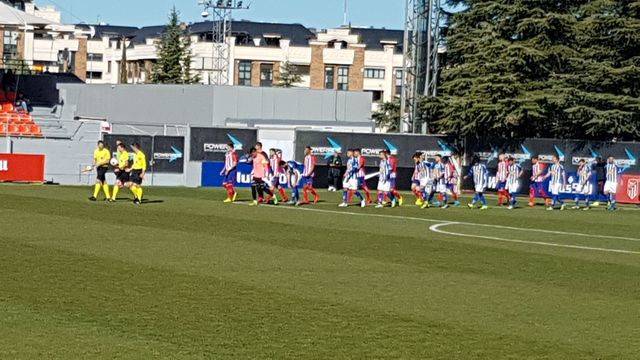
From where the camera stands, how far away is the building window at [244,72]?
128 metres

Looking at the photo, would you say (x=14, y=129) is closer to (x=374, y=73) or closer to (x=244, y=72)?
(x=244, y=72)

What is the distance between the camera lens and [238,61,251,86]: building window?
128 metres

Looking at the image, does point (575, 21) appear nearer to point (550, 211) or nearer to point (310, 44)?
point (550, 211)

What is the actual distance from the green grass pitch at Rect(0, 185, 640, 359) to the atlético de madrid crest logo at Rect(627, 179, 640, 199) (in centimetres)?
2133

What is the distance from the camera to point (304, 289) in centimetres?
1742

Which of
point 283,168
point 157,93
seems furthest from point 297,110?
point 283,168

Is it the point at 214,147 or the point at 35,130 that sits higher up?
the point at 35,130

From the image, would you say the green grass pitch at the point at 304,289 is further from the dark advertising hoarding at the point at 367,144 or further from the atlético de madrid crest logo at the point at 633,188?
the dark advertising hoarding at the point at 367,144

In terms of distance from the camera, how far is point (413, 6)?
61.8m

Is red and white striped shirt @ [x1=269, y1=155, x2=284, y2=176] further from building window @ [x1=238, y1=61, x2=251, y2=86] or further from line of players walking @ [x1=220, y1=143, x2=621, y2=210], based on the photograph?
building window @ [x1=238, y1=61, x2=251, y2=86]

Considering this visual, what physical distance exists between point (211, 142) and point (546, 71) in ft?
63.7

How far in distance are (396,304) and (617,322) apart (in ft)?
9.22

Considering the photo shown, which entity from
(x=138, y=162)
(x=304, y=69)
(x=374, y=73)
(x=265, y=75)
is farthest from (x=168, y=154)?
(x=374, y=73)

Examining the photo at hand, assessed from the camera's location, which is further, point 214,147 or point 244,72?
point 244,72
